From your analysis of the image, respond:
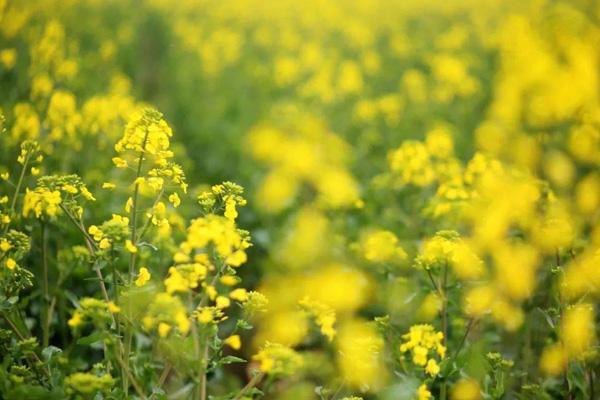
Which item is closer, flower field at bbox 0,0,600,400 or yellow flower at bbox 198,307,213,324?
yellow flower at bbox 198,307,213,324

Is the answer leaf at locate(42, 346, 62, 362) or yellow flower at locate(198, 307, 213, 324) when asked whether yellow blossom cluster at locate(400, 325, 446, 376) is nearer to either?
yellow flower at locate(198, 307, 213, 324)

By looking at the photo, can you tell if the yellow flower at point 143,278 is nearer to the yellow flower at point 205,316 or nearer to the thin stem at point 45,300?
the yellow flower at point 205,316

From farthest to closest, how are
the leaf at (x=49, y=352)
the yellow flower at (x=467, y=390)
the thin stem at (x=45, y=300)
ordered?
the thin stem at (x=45, y=300) < the yellow flower at (x=467, y=390) < the leaf at (x=49, y=352)

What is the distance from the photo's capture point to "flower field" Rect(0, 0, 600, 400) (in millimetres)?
2016

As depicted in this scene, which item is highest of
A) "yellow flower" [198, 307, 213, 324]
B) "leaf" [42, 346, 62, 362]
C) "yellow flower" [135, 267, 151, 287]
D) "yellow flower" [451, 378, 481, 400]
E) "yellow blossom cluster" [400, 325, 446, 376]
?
"yellow flower" [135, 267, 151, 287]

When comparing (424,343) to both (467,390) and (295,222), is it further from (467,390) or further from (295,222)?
(295,222)

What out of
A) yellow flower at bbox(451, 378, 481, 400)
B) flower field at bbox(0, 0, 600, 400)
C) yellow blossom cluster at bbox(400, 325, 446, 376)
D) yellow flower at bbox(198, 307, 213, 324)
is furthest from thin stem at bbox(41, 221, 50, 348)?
yellow flower at bbox(451, 378, 481, 400)

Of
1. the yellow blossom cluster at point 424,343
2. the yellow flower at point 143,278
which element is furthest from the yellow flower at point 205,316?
the yellow blossom cluster at point 424,343

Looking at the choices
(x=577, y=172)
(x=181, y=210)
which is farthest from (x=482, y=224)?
(x=577, y=172)

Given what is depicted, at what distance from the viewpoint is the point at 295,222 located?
400 cm

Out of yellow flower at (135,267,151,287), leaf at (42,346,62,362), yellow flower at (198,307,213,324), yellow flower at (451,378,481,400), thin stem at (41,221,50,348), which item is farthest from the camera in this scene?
thin stem at (41,221,50,348)

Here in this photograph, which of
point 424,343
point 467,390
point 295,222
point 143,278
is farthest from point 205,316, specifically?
point 295,222

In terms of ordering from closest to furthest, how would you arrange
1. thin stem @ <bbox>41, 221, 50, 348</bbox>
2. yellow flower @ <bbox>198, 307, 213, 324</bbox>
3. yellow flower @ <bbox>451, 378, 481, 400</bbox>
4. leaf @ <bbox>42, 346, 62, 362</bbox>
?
yellow flower @ <bbox>198, 307, 213, 324</bbox> < leaf @ <bbox>42, 346, 62, 362</bbox> < yellow flower @ <bbox>451, 378, 481, 400</bbox> < thin stem @ <bbox>41, 221, 50, 348</bbox>

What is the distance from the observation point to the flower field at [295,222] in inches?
79.4
